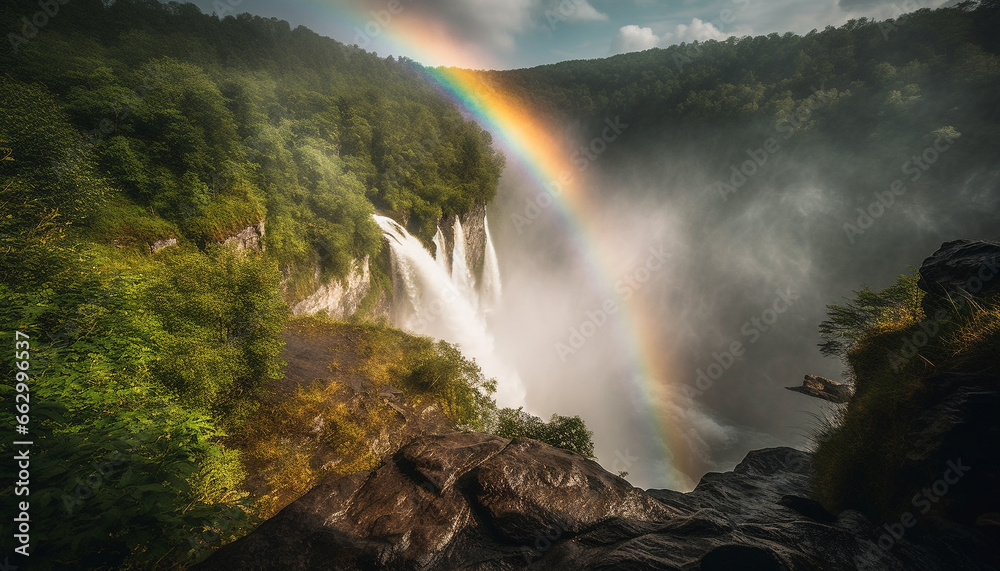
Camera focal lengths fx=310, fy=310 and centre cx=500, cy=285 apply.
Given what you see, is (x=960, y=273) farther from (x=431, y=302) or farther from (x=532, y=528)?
(x=431, y=302)

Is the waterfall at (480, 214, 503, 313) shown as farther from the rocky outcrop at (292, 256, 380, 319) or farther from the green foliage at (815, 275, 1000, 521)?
the green foliage at (815, 275, 1000, 521)

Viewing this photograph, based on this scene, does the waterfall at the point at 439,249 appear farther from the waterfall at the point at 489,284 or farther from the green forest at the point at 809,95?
the green forest at the point at 809,95

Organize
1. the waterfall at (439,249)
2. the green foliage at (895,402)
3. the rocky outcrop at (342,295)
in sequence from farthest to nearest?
the waterfall at (439,249), the rocky outcrop at (342,295), the green foliage at (895,402)

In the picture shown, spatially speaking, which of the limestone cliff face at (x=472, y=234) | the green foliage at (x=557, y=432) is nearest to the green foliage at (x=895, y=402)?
the green foliage at (x=557, y=432)

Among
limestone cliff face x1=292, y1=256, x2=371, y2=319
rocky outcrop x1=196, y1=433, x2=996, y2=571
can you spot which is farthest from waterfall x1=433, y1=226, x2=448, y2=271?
rocky outcrop x1=196, y1=433, x2=996, y2=571

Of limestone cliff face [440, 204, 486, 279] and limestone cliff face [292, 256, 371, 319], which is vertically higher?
limestone cliff face [440, 204, 486, 279]

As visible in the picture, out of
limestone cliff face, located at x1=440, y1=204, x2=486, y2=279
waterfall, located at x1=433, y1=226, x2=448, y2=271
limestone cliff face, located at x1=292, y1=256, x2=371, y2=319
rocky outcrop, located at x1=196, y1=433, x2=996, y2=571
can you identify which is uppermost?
limestone cliff face, located at x1=440, y1=204, x2=486, y2=279

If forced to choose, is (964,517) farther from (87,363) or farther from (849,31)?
(849,31)
